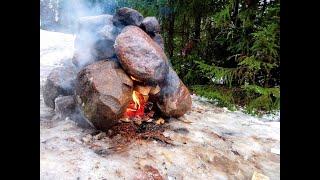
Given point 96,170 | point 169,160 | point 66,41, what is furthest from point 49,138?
point 66,41

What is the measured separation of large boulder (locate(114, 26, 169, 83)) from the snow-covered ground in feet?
3.49

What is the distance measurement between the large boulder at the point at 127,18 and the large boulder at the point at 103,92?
115cm

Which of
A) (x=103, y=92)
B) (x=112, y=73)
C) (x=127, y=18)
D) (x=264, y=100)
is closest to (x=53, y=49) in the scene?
(x=127, y=18)

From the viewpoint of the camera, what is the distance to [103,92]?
4801 mm

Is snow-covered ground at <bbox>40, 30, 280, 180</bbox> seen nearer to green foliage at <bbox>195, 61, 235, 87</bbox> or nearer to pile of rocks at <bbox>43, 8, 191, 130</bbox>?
pile of rocks at <bbox>43, 8, 191, 130</bbox>

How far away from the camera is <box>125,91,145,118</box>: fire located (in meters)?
5.48

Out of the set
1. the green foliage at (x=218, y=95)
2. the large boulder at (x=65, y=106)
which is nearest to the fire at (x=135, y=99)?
the large boulder at (x=65, y=106)

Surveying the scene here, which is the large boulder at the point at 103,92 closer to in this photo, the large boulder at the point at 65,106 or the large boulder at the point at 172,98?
the large boulder at the point at 65,106

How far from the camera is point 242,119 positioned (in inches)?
255

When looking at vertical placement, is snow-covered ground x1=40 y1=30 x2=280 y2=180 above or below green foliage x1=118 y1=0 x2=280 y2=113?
below

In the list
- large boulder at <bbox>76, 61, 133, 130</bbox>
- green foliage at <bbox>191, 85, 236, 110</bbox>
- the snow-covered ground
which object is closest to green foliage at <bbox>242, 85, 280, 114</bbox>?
green foliage at <bbox>191, 85, 236, 110</bbox>

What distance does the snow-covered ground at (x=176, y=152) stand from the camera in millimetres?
4027
